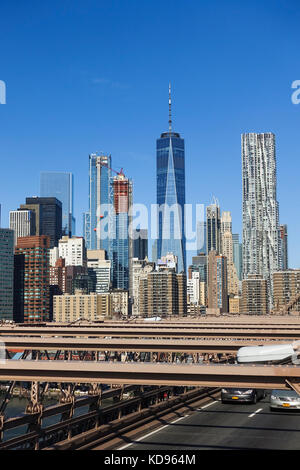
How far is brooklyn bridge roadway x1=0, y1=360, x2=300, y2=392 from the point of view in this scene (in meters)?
15.9

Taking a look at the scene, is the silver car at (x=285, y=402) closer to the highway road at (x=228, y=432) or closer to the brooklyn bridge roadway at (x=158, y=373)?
the highway road at (x=228, y=432)

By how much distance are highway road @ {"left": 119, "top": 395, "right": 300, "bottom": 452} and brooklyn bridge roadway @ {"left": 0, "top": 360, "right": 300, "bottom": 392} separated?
18.6 feet

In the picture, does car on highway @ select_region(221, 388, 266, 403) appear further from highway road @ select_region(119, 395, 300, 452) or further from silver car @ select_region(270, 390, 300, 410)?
silver car @ select_region(270, 390, 300, 410)

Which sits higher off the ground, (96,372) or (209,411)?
(96,372)

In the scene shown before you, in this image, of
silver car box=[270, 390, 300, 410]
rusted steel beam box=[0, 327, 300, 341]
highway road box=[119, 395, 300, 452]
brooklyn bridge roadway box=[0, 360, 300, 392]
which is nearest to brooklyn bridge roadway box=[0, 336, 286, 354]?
highway road box=[119, 395, 300, 452]

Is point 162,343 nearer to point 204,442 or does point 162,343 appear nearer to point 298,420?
point 204,442

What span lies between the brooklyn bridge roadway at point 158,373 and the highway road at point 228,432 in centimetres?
566

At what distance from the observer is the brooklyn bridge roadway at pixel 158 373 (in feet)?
52.3

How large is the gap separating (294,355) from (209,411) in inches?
656

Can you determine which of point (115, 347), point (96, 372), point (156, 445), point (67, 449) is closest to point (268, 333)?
point (115, 347)

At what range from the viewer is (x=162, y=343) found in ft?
81.7

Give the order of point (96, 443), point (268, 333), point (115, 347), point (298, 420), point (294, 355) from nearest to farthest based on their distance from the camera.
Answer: point (294, 355) < point (96, 443) < point (115, 347) < point (298, 420) < point (268, 333)
